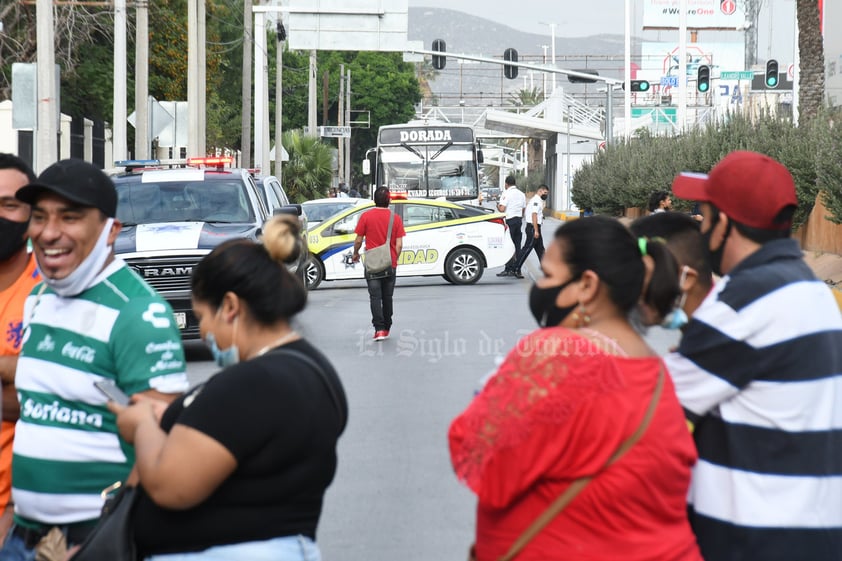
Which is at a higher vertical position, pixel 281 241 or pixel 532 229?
pixel 532 229

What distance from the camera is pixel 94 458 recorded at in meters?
3.72

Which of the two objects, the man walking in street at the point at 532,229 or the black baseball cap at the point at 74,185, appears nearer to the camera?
the black baseball cap at the point at 74,185

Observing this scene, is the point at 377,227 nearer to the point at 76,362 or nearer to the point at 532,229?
the point at 532,229

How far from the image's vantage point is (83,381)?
367 centimetres

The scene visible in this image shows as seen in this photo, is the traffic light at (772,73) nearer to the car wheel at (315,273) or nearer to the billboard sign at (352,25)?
the billboard sign at (352,25)

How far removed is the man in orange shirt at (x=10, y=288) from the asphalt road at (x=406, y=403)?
99cm

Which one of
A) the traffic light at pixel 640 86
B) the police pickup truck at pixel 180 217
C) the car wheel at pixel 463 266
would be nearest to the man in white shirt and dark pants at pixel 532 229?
the car wheel at pixel 463 266

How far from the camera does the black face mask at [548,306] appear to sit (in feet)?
10.9

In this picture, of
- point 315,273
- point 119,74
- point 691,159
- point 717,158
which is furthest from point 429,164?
point 315,273

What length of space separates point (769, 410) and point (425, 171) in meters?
31.9

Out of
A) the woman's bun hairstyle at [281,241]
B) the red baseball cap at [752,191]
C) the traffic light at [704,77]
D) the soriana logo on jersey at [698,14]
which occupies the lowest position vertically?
the woman's bun hairstyle at [281,241]

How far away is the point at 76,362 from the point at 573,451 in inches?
55.5

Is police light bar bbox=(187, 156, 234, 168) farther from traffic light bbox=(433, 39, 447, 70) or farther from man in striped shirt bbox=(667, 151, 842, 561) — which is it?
traffic light bbox=(433, 39, 447, 70)

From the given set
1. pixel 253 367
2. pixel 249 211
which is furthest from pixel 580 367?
pixel 249 211
